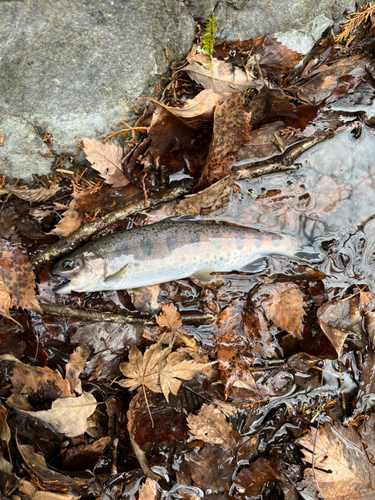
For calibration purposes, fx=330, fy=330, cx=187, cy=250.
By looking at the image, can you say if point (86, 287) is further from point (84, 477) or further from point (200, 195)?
point (84, 477)

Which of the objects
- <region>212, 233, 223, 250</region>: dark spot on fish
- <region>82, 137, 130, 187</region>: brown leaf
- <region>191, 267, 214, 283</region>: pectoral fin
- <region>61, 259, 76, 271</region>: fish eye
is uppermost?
<region>82, 137, 130, 187</region>: brown leaf

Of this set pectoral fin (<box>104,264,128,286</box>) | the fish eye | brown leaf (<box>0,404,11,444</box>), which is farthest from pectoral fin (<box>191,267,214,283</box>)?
brown leaf (<box>0,404,11,444</box>)

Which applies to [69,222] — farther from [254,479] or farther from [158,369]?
[254,479]

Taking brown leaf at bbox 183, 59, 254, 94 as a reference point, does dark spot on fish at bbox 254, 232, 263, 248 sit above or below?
below

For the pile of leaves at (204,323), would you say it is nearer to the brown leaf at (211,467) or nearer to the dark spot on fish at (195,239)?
the brown leaf at (211,467)

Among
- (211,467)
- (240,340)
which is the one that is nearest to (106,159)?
(240,340)

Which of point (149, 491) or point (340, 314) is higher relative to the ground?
point (340, 314)

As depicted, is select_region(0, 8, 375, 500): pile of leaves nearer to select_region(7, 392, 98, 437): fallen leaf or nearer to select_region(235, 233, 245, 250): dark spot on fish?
select_region(7, 392, 98, 437): fallen leaf
